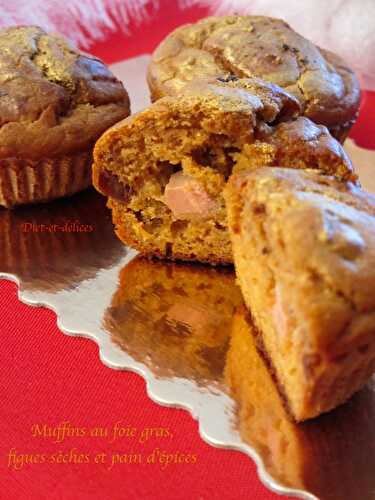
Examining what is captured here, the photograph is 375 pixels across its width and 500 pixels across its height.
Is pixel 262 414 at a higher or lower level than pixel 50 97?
lower

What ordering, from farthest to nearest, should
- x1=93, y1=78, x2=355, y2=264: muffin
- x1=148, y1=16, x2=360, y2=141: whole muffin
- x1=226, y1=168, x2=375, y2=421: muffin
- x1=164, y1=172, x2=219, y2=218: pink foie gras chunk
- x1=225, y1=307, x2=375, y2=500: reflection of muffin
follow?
x1=148, y1=16, x2=360, y2=141: whole muffin
x1=164, y1=172, x2=219, y2=218: pink foie gras chunk
x1=93, y1=78, x2=355, y2=264: muffin
x1=225, y1=307, x2=375, y2=500: reflection of muffin
x1=226, y1=168, x2=375, y2=421: muffin

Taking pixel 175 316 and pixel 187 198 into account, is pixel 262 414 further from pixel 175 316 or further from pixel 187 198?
pixel 187 198

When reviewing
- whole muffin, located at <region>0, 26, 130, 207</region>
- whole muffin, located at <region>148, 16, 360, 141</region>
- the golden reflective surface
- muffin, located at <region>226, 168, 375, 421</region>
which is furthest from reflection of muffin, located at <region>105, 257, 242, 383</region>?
whole muffin, located at <region>148, 16, 360, 141</region>

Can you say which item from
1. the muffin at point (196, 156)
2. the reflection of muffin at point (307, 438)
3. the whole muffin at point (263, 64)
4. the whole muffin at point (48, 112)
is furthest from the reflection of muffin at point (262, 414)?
the whole muffin at point (263, 64)

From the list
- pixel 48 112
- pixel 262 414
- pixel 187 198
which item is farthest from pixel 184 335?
pixel 48 112

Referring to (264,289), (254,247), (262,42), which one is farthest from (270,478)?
(262,42)

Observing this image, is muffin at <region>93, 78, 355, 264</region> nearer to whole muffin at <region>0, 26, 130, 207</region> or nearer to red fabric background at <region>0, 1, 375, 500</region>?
whole muffin at <region>0, 26, 130, 207</region>

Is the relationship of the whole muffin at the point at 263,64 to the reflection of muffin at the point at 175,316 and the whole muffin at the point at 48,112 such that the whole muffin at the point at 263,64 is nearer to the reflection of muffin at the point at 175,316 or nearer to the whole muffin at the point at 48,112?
the whole muffin at the point at 48,112
